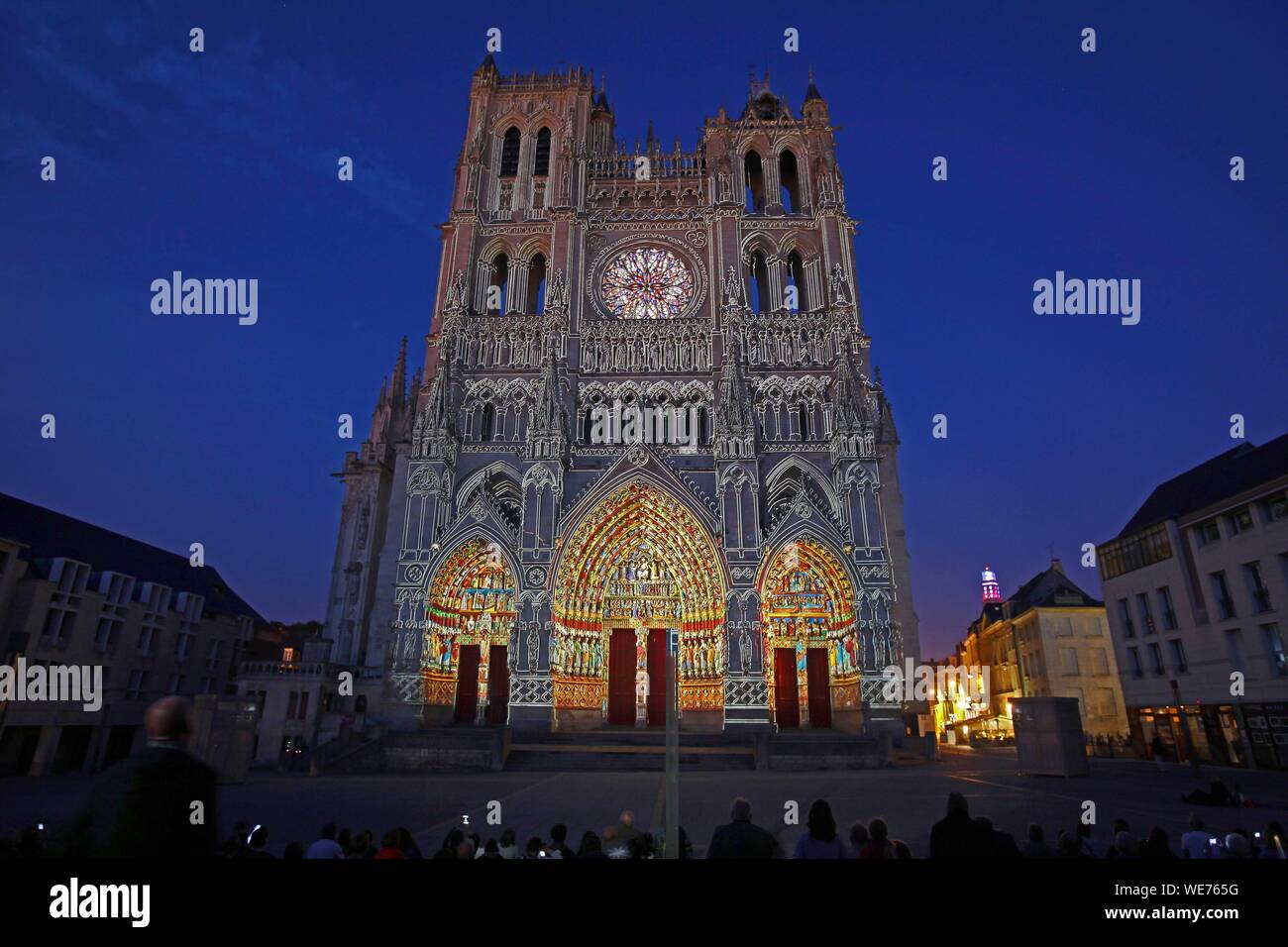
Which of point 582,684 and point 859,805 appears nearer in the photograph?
point 859,805

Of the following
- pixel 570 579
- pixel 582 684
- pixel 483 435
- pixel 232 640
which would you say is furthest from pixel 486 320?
pixel 232 640

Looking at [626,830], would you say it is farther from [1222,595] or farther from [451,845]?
[1222,595]

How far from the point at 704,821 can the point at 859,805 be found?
11.3 ft

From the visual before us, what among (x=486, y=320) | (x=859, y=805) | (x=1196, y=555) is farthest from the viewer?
(x=486, y=320)

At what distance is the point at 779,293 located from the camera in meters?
35.0

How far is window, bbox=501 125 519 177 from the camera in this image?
39.3m

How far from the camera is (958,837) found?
4840 mm

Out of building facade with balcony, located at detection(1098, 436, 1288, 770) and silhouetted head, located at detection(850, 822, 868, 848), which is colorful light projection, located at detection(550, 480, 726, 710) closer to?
building facade with balcony, located at detection(1098, 436, 1288, 770)

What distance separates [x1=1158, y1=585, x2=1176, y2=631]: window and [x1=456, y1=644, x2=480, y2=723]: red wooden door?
2929cm

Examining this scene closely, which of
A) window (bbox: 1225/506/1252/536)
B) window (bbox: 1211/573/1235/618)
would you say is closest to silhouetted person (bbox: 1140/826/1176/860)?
window (bbox: 1225/506/1252/536)

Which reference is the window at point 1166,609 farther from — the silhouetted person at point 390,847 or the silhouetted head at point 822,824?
the silhouetted person at point 390,847

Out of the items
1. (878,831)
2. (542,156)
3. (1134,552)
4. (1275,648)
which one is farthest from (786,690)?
(542,156)

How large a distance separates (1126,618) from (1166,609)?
2620 millimetres
